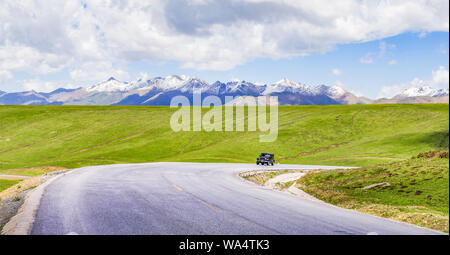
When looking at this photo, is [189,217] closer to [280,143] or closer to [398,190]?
[398,190]

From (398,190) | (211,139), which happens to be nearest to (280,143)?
(211,139)

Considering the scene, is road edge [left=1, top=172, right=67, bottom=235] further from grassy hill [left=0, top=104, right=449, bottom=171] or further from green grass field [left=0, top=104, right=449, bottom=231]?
grassy hill [left=0, top=104, right=449, bottom=171]

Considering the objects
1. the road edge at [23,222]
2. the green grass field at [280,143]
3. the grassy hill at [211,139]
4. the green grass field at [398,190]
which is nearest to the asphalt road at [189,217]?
the road edge at [23,222]

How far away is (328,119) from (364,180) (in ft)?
280

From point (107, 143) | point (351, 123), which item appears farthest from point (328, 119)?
point (107, 143)

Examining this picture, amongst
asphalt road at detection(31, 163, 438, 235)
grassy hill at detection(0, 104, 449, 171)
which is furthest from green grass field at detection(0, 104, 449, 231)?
asphalt road at detection(31, 163, 438, 235)

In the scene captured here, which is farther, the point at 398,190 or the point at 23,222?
the point at 398,190

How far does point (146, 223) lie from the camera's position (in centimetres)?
1091

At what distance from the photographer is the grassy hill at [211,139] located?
2785 inches

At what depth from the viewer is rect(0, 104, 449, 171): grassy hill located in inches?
2785

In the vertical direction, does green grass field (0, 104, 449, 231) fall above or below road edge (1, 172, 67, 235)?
below

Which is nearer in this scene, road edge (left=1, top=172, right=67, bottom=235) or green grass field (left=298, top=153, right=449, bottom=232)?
road edge (left=1, top=172, right=67, bottom=235)

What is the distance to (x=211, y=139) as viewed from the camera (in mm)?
93812
